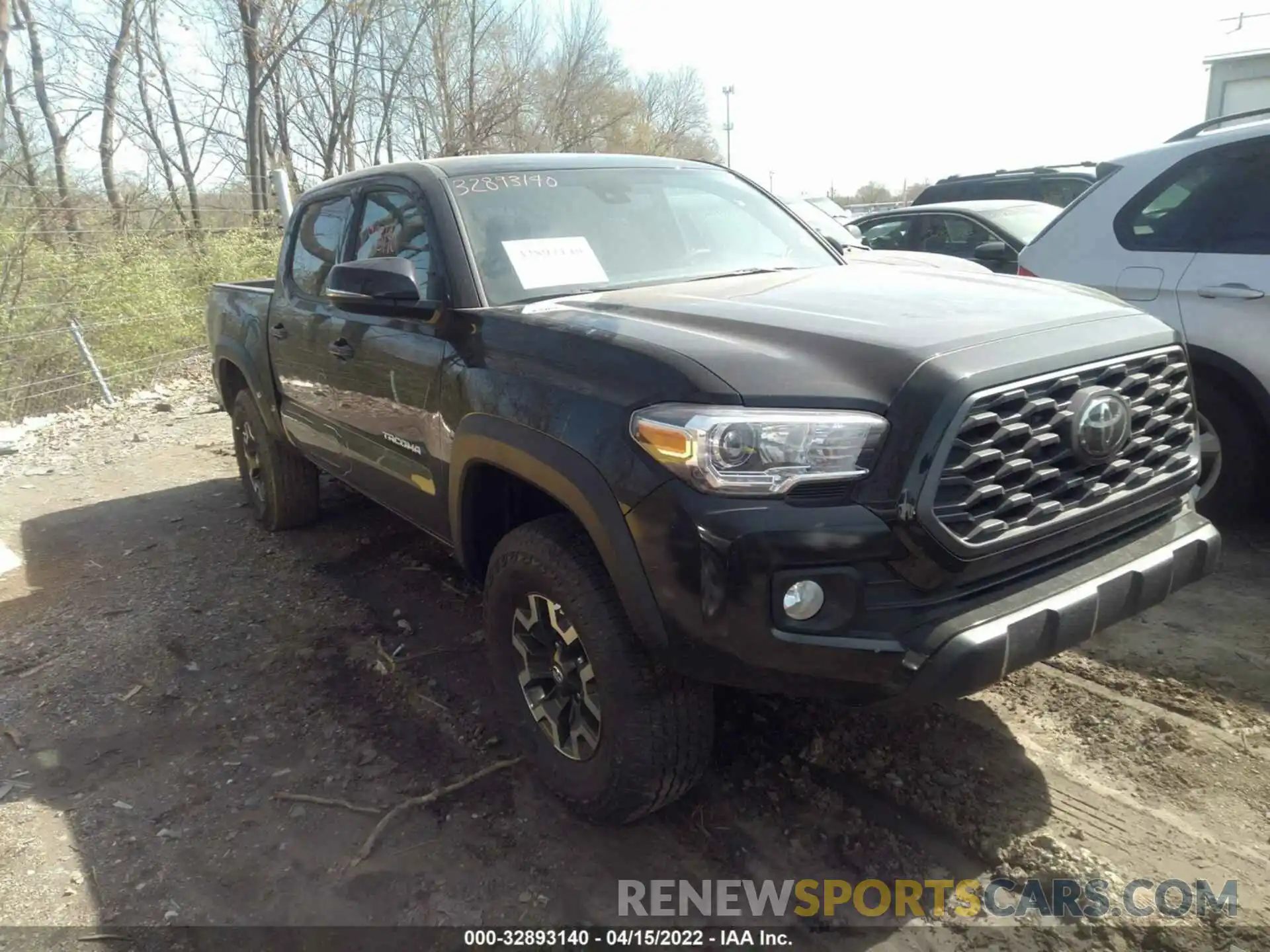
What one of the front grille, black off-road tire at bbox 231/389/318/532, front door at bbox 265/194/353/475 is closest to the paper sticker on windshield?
front door at bbox 265/194/353/475

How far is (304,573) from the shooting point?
481 cm

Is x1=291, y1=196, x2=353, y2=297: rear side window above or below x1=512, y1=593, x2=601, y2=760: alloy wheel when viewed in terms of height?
above

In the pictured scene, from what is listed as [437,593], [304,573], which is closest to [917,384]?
[437,593]

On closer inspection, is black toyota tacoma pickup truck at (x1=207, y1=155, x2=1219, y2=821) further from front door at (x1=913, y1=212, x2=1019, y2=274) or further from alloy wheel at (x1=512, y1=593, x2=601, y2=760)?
front door at (x1=913, y1=212, x2=1019, y2=274)

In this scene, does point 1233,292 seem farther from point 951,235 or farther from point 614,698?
point 951,235

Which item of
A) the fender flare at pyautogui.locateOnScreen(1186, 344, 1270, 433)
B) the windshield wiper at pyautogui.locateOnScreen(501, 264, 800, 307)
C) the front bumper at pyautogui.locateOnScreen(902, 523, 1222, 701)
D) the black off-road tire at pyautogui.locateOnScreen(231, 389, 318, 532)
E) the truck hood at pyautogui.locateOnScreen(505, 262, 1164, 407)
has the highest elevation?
the windshield wiper at pyautogui.locateOnScreen(501, 264, 800, 307)

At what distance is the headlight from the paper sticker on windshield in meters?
1.23

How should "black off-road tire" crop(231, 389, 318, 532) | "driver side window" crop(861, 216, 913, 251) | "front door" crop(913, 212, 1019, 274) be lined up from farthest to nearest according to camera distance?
"driver side window" crop(861, 216, 913, 251) < "front door" crop(913, 212, 1019, 274) < "black off-road tire" crop(231, 389, 318, 532)

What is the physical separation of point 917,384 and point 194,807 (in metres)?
2.60

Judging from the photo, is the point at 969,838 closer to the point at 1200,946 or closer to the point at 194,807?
the point at 1200,946

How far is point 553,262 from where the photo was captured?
10.3 feet

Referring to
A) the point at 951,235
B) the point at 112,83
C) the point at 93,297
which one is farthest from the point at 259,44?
the point at 951,235

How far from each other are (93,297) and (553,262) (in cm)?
920

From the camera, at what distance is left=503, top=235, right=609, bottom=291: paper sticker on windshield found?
3.08m
